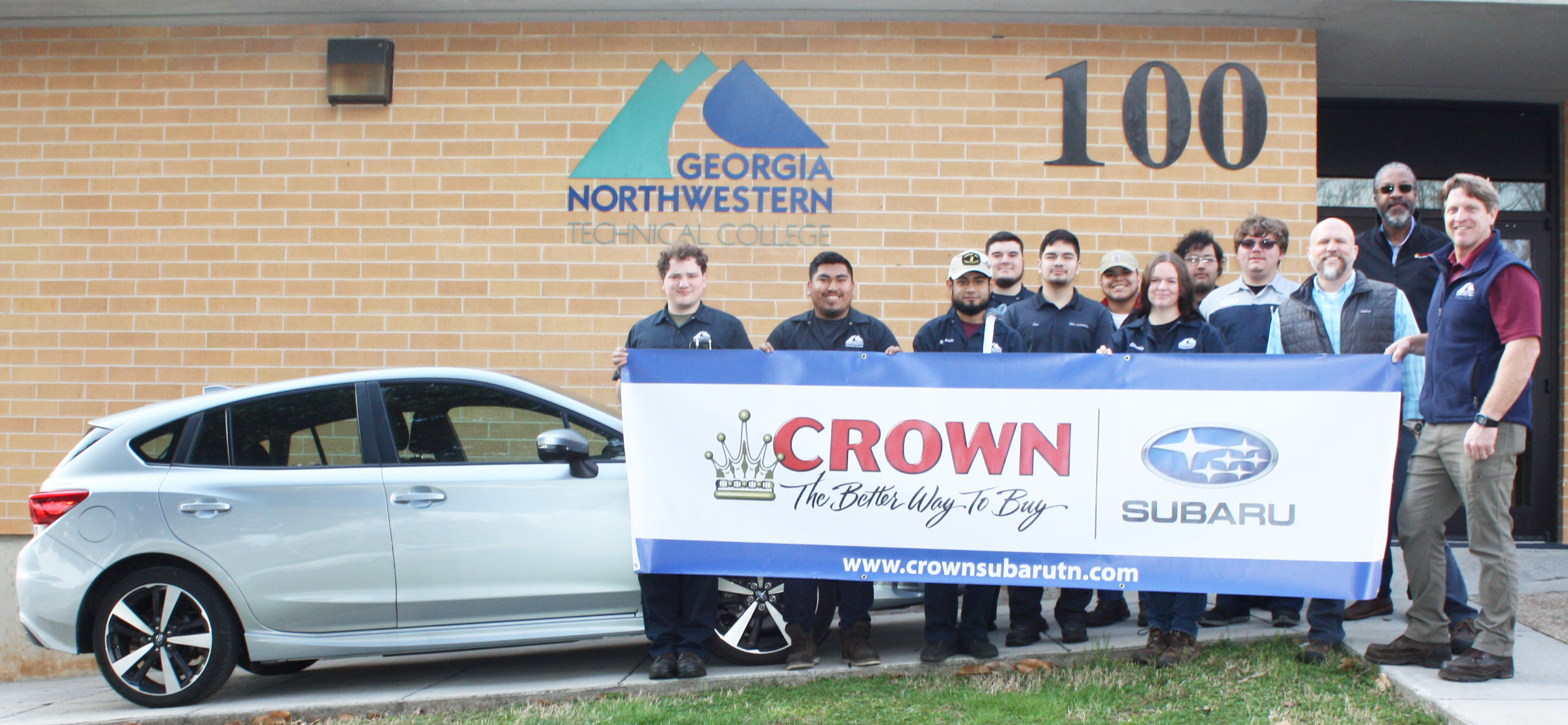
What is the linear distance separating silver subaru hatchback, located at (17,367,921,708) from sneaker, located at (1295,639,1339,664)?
7.26 ft

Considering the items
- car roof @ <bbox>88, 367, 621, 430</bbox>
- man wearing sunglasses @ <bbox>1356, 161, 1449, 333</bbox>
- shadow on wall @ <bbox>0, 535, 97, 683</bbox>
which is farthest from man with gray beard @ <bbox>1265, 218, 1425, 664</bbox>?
shadow on wall @ <bbox>0, 535, 97, 683</bbox>

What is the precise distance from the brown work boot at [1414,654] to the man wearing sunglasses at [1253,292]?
5.27 feet

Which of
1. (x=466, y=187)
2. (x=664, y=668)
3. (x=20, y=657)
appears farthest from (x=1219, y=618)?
(x=20, y=657)

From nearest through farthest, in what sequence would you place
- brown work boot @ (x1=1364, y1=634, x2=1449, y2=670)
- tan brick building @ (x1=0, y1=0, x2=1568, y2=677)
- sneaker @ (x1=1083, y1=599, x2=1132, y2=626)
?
1. brown work boot @ (x1=1364, y1=634, x2=1449, y2=670)
2. sneaker @ (x1=1083, y1=599, x2=1132, y2=626)
3. tan brick building @ (x1=0, y1=0, x2=1568, y2=677)

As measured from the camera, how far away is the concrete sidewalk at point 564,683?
14.4 ft

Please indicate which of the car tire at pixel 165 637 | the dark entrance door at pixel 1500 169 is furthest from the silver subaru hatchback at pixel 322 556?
the dark entrance door at pixel 1500 169

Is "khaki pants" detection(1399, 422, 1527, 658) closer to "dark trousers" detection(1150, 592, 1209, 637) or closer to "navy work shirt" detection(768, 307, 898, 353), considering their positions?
"dark trousers" detection(1150, 592, 1209, 637)

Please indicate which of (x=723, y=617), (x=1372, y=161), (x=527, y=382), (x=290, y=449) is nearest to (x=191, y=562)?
(x=290, y=449)

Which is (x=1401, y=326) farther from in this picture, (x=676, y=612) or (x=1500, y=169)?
(x=1500, y=169)

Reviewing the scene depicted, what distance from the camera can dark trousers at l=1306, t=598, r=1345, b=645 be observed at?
492 centimetres

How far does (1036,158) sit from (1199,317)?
255 centimetres

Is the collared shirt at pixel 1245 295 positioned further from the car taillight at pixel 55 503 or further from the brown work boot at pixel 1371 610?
A: the car taillight at pixel 55 503

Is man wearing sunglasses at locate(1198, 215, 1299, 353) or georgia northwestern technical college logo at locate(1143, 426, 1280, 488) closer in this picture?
georgia northwestern technical college logo at locate(1143, 426, 1280, 488)

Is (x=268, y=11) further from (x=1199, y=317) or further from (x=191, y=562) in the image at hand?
(x=1199, y=317)
